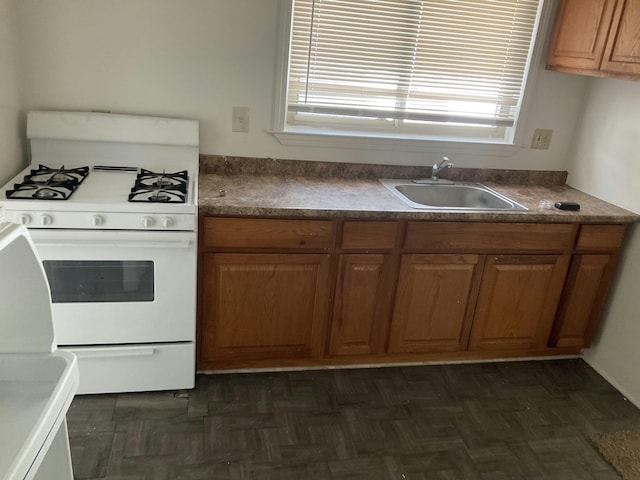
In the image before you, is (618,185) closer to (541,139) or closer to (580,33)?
(541,139)

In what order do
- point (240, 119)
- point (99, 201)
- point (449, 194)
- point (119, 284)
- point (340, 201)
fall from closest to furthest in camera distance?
1. point (99, 201)
2. point (119, 284)
3. point (340, 201)
4. point (240, 119)
5. point (449, 194)

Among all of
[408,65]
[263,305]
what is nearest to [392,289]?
[263,305]

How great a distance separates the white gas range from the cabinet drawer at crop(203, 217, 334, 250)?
13 cm

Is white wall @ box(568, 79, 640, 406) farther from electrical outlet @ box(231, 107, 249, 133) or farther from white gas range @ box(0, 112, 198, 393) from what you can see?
white gas range @ box(0, 112, 198, 393)

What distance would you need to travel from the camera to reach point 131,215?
197 cm

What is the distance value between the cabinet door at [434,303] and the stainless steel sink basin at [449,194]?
398mm

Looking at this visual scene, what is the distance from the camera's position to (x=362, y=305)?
2441 mm

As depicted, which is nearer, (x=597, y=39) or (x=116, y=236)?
(x=116, y=236)

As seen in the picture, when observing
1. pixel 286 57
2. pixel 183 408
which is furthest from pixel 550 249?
pixel 183 408

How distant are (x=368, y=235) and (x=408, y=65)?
3.24 ft

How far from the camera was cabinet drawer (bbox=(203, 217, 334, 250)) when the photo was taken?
2164mm

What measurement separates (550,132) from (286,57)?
1.54 m

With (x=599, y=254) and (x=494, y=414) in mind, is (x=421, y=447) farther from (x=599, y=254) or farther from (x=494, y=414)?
(x=599, y=254)

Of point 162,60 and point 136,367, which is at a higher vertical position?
point 162,60
